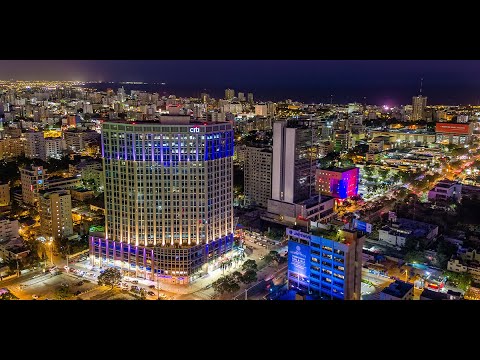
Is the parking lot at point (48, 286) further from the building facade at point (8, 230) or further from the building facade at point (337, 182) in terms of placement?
the building facade at point (337, 182)

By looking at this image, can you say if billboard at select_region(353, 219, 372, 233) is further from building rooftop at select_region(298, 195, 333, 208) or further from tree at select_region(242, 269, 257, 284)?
tree at select_region(242, 269, 257, 284)

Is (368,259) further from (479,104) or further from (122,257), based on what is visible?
(479,104)

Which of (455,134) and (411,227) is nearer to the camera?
(411,227)

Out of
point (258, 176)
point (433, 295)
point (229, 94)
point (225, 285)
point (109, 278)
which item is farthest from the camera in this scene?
point (229, 94)

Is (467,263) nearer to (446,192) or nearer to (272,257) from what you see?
(272,257)

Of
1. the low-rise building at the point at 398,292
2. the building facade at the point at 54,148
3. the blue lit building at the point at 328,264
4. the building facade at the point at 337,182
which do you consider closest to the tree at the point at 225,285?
the blue lit building at the point at 328,264

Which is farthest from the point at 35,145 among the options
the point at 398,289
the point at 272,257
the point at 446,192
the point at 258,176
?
the point at 398,289
